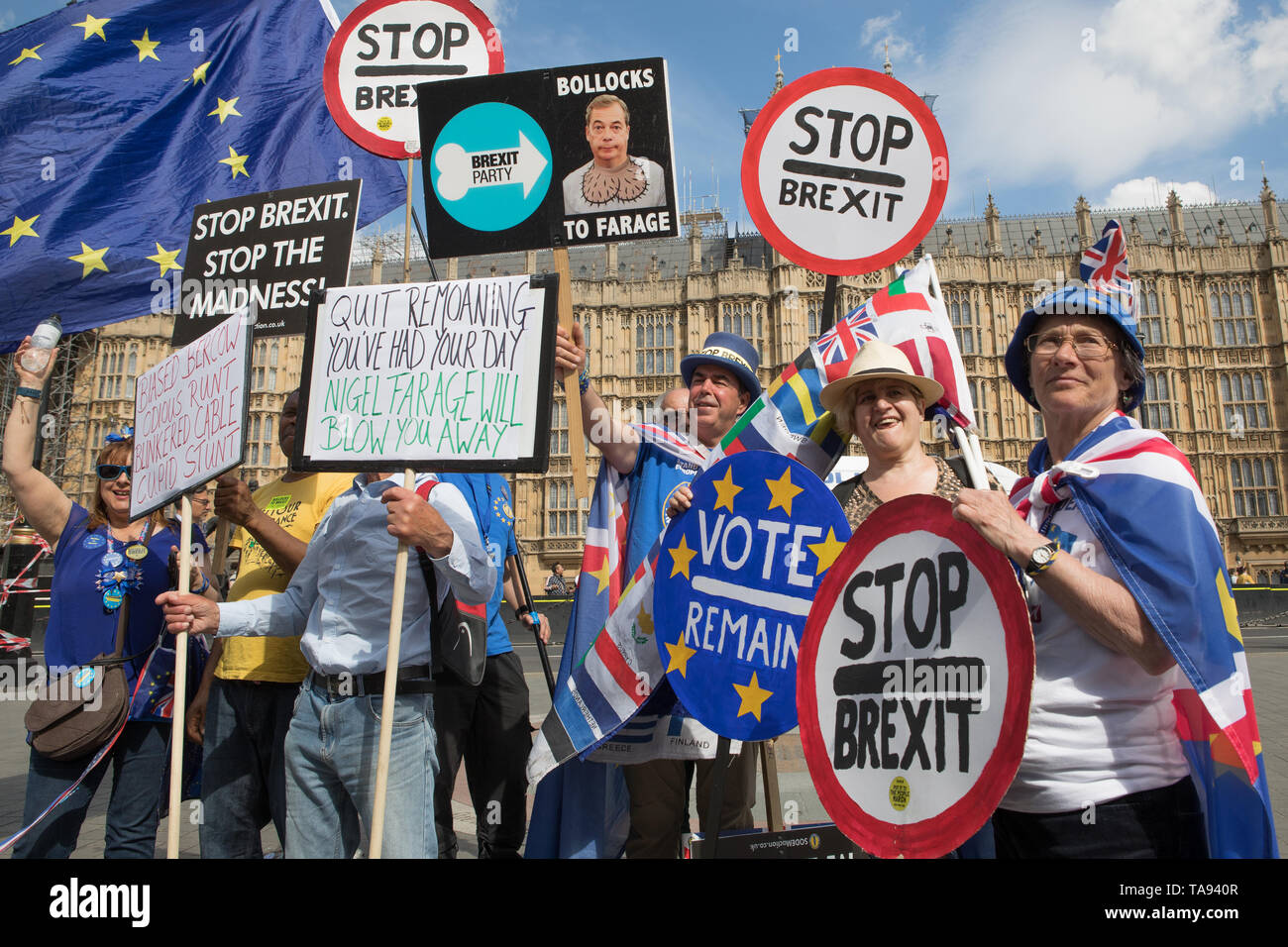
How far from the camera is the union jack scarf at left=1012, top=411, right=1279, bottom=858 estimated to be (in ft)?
4.88

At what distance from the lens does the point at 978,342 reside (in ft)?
112

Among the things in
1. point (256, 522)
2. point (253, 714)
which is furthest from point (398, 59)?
point (253, 714)

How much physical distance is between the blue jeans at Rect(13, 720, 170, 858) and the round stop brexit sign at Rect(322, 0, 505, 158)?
8.36 feet

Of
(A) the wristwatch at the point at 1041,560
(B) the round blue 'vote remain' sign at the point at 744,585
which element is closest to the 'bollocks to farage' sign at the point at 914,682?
(A) the wristwatch at the point at 1041,560

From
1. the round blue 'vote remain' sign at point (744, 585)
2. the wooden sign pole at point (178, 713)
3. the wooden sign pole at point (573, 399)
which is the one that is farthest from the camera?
the wooden sign pole at point (573, 399)

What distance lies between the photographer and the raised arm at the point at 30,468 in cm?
304

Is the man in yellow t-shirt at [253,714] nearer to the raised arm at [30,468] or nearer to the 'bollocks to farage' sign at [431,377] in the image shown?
the 'bollocks to farage' sign at [431,377]

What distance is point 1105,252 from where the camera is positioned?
1.89m

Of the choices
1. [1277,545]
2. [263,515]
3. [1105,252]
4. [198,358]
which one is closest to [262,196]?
[198,358]

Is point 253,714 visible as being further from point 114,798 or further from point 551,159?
point 551,159

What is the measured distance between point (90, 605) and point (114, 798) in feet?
2.18

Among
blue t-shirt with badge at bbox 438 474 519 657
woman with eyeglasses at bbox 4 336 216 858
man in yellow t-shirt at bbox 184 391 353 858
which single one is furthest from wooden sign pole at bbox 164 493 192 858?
blue t-shirt with badge at bbox 438 474 519 657

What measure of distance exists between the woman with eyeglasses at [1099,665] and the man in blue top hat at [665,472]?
1.04 meters
